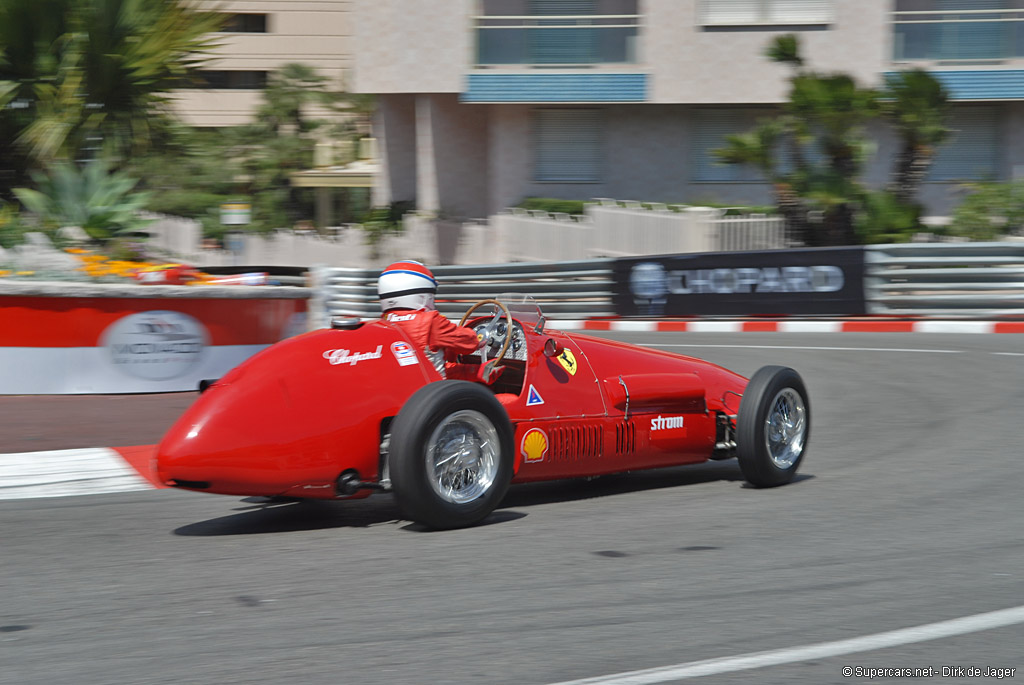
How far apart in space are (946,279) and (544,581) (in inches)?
490

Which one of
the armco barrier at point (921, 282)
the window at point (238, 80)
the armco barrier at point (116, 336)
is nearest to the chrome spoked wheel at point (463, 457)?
the armco barrier at point (116, 336)

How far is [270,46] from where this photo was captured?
5141cm

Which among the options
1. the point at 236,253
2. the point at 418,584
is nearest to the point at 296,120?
the point at 236,253

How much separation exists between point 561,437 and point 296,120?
1547 inches

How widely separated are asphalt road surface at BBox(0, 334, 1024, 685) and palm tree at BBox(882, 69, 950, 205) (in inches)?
526

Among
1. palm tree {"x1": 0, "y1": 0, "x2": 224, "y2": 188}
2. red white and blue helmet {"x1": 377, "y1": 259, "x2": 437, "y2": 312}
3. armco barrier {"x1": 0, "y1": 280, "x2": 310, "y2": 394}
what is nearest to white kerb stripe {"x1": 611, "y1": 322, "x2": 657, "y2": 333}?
palm tree {"x1": 0, "y1": 0, "x2": 224, "y2": 188}

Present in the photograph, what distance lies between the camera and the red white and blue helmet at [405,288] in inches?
241

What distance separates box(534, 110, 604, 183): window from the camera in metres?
27.3

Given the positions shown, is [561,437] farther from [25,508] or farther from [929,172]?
[929,172]

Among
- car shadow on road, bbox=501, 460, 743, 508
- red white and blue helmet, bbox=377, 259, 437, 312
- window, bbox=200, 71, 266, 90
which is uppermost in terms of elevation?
window, bbox=200, 71, 266, 90

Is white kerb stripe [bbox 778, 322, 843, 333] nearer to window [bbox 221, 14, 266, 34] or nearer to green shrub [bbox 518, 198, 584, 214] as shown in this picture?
green shrub [bbox 518, 198, 584, 214]

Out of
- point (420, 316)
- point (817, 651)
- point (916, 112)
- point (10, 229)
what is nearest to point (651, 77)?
point (916, 112)

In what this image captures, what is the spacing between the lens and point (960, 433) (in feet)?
27.0

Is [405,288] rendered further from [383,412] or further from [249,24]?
[249,24]
